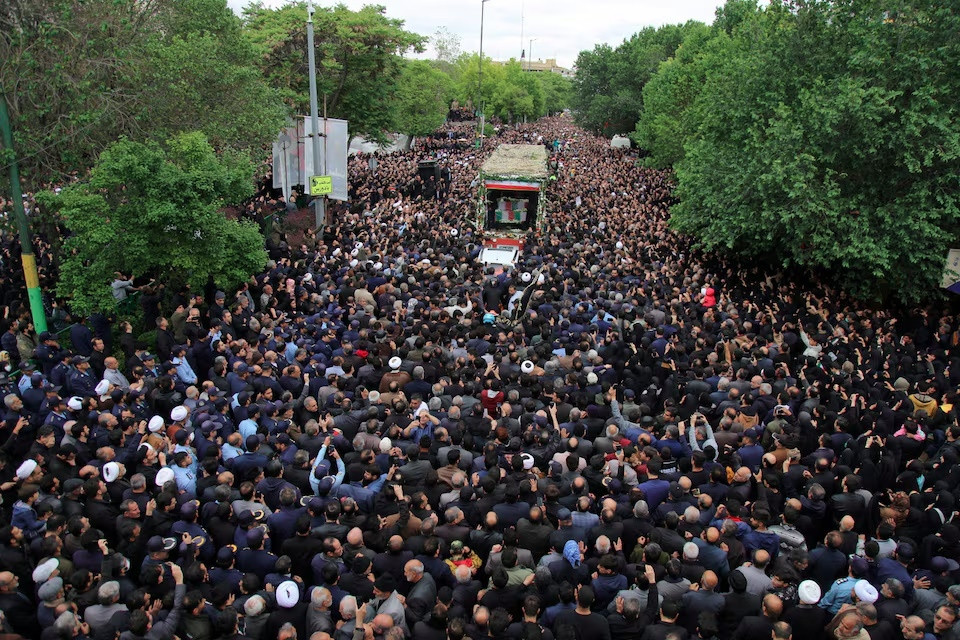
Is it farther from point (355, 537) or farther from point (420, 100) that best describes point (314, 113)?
point (420, 100)

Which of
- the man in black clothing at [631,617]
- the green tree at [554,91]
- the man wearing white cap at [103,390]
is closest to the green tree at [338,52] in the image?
the man wearing white cap at [103,390]

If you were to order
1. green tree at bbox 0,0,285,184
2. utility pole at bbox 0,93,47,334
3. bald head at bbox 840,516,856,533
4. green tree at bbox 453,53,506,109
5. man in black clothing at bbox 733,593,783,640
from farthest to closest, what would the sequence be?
1. green tree at bbox 453,53,506,109
2. green tree at bbox 0,0,285,184
3. utility pole at bbox 0,93,47,334
4. bald head at bbox 840,516,856,533
5. man in black clothing at bbox 733,593,783,640

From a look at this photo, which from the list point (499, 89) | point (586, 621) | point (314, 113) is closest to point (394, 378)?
point (586, 621)

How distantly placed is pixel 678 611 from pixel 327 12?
25794 millimetres

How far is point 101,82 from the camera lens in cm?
1153

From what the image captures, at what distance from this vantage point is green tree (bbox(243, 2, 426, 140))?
2391 cm

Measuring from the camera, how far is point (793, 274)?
57.3 ft

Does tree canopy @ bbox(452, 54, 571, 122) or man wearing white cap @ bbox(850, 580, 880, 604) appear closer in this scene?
man wearing white cap @ bbox(850, 580, 880, 604)

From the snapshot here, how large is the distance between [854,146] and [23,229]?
16133mm

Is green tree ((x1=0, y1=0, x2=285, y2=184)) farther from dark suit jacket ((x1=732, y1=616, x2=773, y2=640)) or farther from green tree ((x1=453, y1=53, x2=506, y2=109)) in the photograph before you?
green tree ((x1=453, y1=53, x2=506, y2=109))

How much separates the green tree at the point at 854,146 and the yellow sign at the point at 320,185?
1006 cm

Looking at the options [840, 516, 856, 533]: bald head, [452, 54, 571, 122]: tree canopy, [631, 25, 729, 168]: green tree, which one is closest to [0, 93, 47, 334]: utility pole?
[840, 516, 856, 533]: bald head

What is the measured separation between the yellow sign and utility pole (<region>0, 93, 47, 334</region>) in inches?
270

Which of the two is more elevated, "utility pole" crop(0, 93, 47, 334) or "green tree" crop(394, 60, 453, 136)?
"green tree" crop(394, 60, 453, 136)
